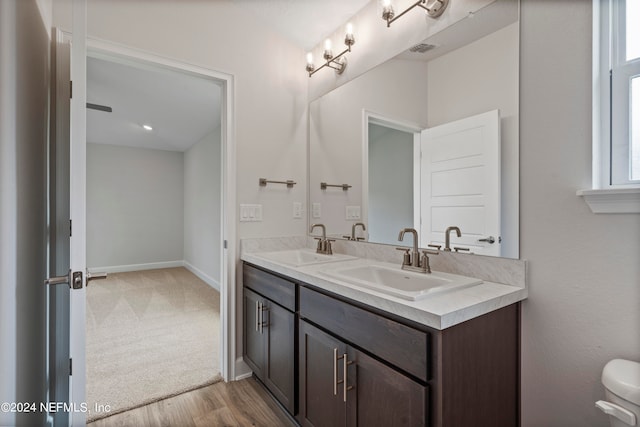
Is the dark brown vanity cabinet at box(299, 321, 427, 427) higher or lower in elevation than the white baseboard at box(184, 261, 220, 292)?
higher

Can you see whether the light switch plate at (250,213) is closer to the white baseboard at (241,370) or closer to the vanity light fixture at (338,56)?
the white baseboard at (241,370)

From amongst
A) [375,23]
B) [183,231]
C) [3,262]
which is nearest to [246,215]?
[3,262]

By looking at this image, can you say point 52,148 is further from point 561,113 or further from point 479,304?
point 561,113

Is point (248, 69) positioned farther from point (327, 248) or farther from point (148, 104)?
point (148, 104)

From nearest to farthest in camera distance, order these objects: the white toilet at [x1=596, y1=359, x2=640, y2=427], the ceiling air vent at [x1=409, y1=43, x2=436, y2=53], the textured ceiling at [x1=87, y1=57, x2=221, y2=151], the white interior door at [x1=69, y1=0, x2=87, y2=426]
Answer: the white toilet at [x1=596, y1=359, x2=640, y2=427] → the white interior door at [x1=69, y1=0, x2=87, y2=426] → the ceiling air vent at [x1=409, y1=43, x2=436, y2=53] → the textured ceiling at [x1=87, y1=57, x2=221, y2=151]

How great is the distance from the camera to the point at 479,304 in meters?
1.02

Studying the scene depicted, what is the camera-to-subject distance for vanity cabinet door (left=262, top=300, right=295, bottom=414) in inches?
62.7

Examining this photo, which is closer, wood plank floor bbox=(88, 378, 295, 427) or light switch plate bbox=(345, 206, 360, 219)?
wood plank floor bbox=(88, 378, 295, 427)

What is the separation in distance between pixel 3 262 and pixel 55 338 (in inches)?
34.8

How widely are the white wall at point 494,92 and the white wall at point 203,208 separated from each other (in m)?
3.46

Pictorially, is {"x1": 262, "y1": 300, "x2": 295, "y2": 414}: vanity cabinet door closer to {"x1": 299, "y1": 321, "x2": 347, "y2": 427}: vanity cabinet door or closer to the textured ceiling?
{"x1": 299, "y1": 321, "x2": 347, "y2": 427}: vanity cabinet door

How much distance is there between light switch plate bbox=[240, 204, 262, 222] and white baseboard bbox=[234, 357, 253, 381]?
97 centimetres

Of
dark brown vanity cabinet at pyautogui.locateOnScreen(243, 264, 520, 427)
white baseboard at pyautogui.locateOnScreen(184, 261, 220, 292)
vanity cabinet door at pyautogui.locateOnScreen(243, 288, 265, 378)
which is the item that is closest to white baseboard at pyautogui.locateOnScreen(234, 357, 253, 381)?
vanity cabinet door at pyautogui.locateOnScreen(243, 288, 265, 378)

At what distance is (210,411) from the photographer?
178 cm
